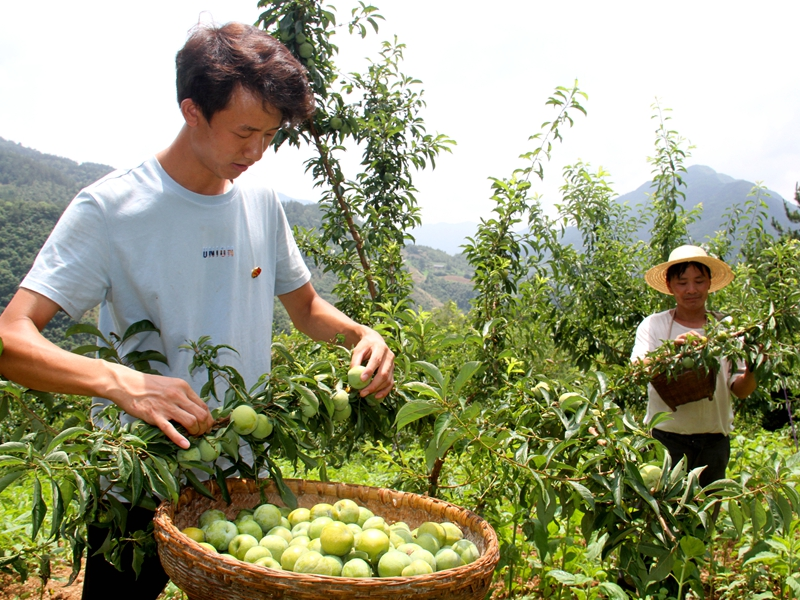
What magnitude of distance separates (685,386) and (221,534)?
81.1 inches

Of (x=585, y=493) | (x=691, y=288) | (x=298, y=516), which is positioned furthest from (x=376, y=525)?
(x=691, y=288)

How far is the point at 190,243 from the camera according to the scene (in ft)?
4.58

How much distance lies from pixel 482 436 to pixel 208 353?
0.63 metres

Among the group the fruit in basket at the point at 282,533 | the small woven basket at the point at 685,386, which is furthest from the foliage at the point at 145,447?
the small woven basket at the point at 685,386

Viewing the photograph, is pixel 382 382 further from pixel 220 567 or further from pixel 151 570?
pixel 151 570

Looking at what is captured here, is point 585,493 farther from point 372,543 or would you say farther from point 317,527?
point 317,527

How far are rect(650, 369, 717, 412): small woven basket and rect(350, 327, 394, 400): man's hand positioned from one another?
4.92 ft

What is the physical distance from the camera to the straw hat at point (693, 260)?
2.94 m

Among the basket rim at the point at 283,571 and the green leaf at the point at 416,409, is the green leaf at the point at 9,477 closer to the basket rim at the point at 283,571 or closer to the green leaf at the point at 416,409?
the basket rim at the point at 283,571

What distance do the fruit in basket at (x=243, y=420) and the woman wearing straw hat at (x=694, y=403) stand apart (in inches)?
80.2

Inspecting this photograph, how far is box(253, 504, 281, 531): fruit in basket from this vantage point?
3.98 ft

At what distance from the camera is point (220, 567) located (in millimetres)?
925

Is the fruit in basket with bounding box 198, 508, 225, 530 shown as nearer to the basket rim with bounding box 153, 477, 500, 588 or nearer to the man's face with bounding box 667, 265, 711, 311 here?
the basket rim with bounding box 153, 477, 500, 588

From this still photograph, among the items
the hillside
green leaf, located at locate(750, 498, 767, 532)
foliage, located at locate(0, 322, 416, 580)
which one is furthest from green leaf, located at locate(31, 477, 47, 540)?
the hillside
